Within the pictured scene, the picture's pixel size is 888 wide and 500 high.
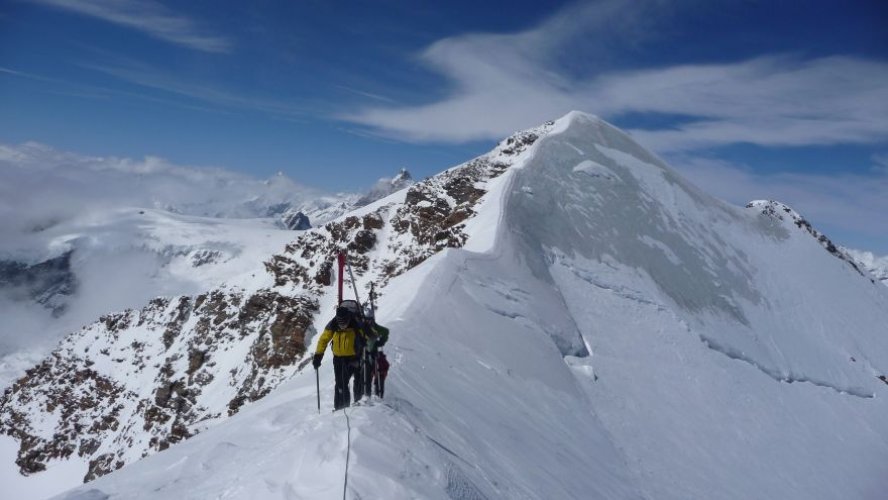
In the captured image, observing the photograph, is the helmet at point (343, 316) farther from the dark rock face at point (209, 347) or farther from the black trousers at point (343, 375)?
the dark rock face at point (209, 347)

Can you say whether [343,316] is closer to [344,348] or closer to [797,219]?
[344,348]

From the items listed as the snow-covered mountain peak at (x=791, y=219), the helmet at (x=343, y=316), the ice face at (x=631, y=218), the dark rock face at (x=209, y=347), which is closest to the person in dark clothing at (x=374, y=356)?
the helmet at (x=343, y=316)

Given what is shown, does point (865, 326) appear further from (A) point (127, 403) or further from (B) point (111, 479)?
(A) point (127, 403)

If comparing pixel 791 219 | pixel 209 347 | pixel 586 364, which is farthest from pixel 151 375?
pixel 791 219

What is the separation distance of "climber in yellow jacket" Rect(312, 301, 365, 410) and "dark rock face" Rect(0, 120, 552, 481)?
2349 cm

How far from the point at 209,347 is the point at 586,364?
3526 cm

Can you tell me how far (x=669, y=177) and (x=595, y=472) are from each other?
41.0 meters

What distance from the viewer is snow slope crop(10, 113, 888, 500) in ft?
30.6

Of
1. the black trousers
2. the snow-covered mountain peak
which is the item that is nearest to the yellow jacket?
the black trousers

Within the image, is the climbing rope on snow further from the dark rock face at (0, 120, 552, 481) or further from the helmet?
the dark rock face at (0, 120, 552, 481)

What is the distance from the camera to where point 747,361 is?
32375 millimetres

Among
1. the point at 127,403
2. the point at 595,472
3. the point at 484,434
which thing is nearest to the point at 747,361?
the point at 595,472

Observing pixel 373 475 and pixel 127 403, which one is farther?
pixel 127 403

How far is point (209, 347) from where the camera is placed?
47000 mm
